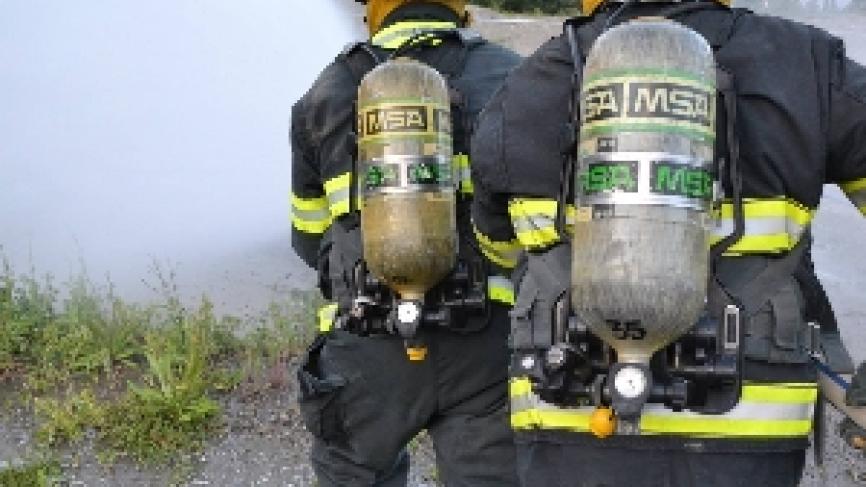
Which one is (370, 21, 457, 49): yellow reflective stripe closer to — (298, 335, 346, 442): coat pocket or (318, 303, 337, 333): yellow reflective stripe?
(318, 303, 337, 333): yellow reflective stripe

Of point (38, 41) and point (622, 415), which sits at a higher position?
point (38, 41)

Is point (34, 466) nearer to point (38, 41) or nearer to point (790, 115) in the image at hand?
point (790, 115)

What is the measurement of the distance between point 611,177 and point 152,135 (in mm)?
8505

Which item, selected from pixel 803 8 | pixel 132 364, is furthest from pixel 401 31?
pixel 803 8

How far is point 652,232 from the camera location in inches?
79.4

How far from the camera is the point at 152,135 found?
10031 millimetres

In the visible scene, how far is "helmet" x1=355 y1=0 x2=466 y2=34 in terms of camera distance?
331 centimetres

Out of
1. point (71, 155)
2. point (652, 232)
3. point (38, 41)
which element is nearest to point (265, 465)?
point (652, 232)

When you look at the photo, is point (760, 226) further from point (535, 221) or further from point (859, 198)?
point (535, 221)

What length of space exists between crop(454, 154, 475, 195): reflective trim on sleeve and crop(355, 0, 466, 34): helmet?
51 centimetres

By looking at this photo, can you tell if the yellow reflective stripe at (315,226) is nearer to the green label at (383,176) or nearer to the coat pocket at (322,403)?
the coat pocket at (322,403)

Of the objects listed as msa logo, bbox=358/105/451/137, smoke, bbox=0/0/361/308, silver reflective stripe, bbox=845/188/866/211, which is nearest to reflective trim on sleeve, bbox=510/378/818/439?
silver reflective stripe, bbox=845/188/866/211

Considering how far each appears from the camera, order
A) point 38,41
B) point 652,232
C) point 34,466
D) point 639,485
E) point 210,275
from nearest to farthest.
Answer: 1. point 652,232
2. point 639,485
3. point 34,466
4. point 210,275
5. point 38,41

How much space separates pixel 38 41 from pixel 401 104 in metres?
10.1
